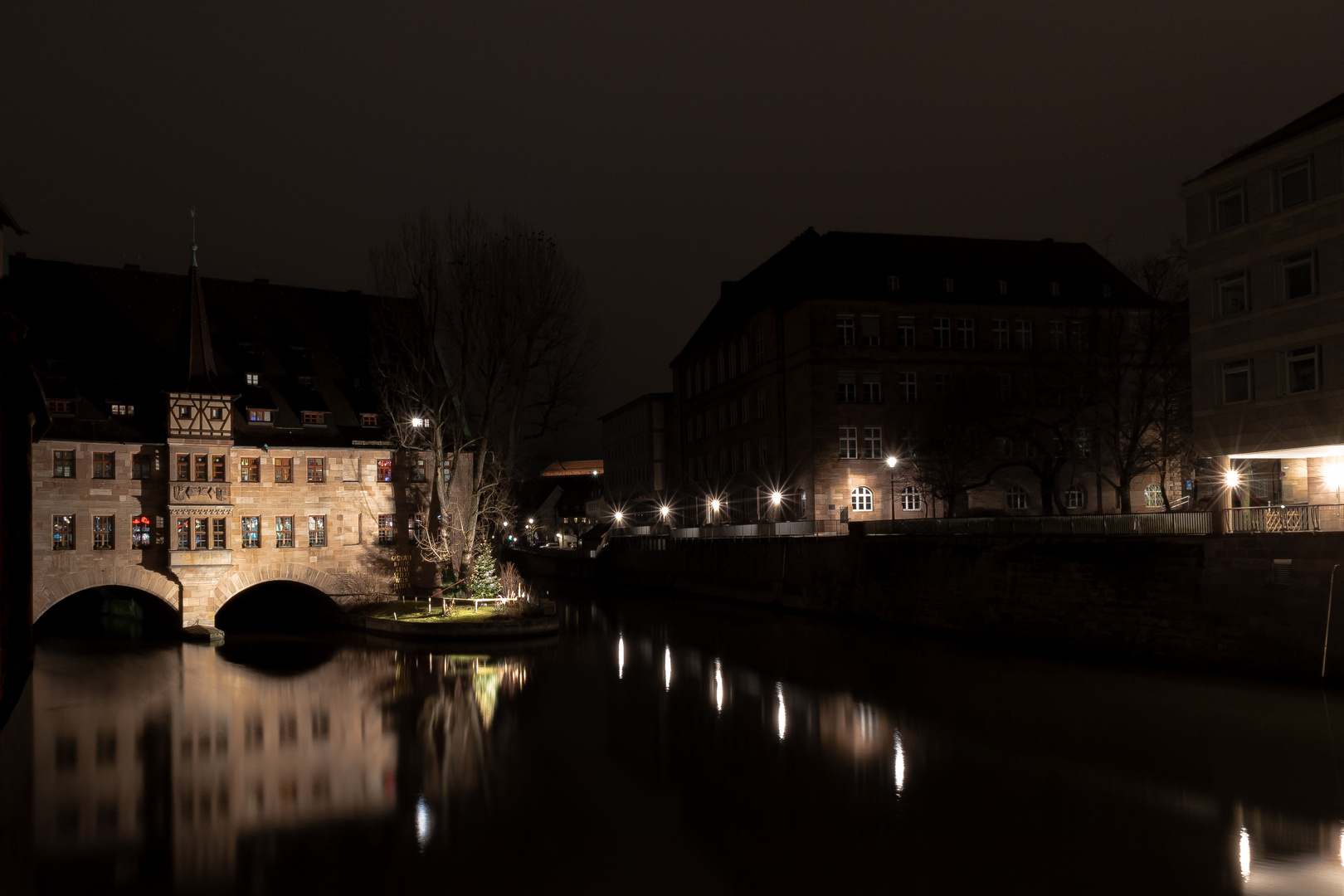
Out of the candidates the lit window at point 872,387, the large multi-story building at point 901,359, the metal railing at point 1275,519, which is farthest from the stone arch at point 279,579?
the metal railing at point 1275,519

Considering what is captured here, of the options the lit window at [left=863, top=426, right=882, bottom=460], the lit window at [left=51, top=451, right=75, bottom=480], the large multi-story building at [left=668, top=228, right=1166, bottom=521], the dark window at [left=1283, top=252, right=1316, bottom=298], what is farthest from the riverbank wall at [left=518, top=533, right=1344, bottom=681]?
the lit window at [left=51, top=451, right=75, bottom=480]

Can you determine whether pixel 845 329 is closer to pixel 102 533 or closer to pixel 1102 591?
pixel 1102 591

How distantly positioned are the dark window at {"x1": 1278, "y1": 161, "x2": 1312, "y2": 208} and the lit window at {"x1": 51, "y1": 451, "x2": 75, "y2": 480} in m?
38.5

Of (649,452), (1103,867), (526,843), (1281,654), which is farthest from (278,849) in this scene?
(649,452)

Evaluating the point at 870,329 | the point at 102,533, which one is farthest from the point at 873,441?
the point at 102,533

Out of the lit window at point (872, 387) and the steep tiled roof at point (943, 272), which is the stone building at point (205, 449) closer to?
the lit window at point (872, 387)

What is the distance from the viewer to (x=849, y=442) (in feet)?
185

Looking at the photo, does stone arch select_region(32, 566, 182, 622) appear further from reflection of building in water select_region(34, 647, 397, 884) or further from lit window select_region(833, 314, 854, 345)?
lit window select_region(833, 314, 854, 345)

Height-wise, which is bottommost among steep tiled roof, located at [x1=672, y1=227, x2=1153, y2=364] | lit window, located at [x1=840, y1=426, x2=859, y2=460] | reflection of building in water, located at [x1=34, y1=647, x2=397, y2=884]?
reflection of building in water, located at [x1=34, y1=647, x2=397, y2=884]

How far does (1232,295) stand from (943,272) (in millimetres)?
30969

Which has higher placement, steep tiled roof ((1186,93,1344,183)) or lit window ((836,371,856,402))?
steep tiled roof ((1186,93,1344,183))

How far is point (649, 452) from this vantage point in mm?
104062

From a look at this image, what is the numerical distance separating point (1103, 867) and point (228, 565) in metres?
33.8

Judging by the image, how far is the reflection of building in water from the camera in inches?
591
